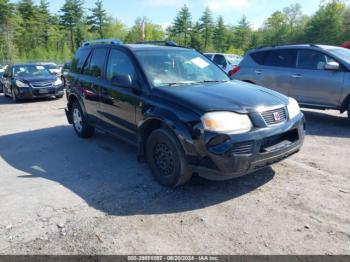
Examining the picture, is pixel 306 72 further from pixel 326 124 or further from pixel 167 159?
pixel 167 159

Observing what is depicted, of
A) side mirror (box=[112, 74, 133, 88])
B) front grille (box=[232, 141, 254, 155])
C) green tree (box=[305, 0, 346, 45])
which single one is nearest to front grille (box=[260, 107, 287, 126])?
front grille (box=[232, 141, 254, 155])

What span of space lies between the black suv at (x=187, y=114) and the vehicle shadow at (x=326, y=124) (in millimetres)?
2793

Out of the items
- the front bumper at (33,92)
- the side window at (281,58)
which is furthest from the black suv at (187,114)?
the front bumper at (33,92)

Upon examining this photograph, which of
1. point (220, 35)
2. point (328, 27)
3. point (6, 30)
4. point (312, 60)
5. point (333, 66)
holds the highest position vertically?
point (328, 27)

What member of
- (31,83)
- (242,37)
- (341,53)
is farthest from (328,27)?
(31,83)

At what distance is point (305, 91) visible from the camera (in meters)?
7.97

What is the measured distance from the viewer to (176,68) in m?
4.95

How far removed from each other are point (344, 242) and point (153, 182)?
240cm

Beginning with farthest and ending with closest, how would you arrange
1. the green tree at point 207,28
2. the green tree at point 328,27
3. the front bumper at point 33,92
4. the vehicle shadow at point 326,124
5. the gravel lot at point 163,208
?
the green tree at point 207,28 → the green tree at point 328,27 → the front bumper at point 33,92 → the vehicle shadow at point 326,124 → the gravel lot at point 163,208

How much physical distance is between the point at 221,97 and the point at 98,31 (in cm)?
6293

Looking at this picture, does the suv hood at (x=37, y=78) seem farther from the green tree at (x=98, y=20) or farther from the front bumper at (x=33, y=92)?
the green tree at (x=98, y=20)

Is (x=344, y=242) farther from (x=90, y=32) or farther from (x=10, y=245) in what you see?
(x=90, y=32)

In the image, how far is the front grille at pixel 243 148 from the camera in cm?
363

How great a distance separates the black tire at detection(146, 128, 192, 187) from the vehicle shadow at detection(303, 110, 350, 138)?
399 cm
